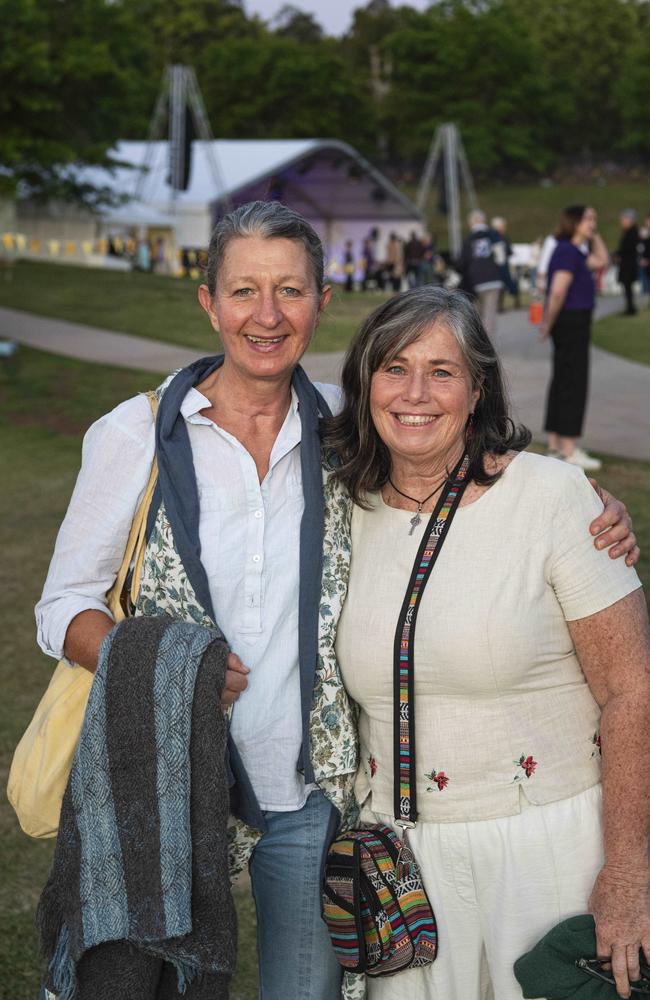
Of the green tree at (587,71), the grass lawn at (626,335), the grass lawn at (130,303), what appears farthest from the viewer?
the green tree at (587,71)

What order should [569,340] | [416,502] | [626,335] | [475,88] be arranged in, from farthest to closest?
[475,88] < [626,335] < [569,340] < [416,502]

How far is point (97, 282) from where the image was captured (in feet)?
90.4

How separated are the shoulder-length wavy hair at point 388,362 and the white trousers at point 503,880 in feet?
2.38

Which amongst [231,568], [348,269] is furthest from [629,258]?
[231,568]

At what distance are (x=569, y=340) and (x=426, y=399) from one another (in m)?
7.65

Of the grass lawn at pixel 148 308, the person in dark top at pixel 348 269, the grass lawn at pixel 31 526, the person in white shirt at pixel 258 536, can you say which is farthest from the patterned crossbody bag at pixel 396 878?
the person in dark top at pixel 348 269

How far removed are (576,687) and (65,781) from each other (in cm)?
110

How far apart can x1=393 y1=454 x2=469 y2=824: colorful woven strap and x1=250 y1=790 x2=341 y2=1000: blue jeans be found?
0.20 meters

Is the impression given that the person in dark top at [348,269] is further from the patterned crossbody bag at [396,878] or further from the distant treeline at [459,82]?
the distant treeline at [459,82]

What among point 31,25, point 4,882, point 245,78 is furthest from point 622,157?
point 4,882

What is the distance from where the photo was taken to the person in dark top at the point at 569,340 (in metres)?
9.68

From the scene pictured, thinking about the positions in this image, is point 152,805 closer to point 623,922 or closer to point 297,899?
point 297,899

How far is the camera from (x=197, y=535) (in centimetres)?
243

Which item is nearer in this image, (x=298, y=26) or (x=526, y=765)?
(x=526, y=765)
